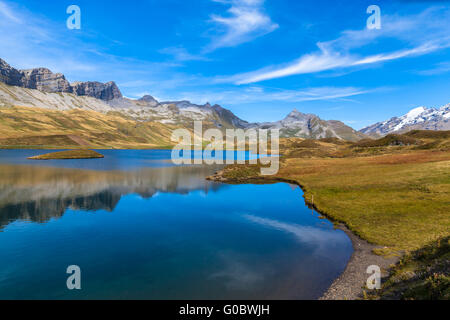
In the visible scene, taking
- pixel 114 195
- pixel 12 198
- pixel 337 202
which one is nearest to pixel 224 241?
pixel 337 202

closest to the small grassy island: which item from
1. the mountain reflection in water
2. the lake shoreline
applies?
the mountain reflection in water

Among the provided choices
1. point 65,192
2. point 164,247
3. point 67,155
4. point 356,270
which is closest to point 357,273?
point 356,270

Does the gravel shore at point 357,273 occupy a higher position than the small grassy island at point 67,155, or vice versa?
the small grassy island at point 67,155

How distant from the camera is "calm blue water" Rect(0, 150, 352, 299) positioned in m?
23.9

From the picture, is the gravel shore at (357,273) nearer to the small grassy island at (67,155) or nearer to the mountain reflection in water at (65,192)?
the mountain reflection in water at (65,192)

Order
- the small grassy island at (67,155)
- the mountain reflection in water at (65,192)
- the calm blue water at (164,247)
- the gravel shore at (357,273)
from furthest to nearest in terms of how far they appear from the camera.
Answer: the small grassy island at (67,155), the mountain reflection in water at (65,192), the calm blue water at (164,247), the gravel shore at (357,273)

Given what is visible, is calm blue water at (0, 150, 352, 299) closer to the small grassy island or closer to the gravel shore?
the gravel shore

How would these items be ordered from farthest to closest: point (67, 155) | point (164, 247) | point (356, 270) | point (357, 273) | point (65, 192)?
1. point (67, 155)
2. point (65, 192)
3. point (164, 247)
4. point (356, 270)
5. point (357, 273)

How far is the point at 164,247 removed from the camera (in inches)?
1342

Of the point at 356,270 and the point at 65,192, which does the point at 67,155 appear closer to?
the point at 65,192

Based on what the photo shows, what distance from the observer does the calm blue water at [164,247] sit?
78.5ft

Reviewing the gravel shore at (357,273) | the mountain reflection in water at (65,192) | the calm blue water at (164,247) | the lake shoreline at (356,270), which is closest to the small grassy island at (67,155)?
the mountain reflection in water at (65,192)

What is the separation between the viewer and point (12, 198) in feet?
189
